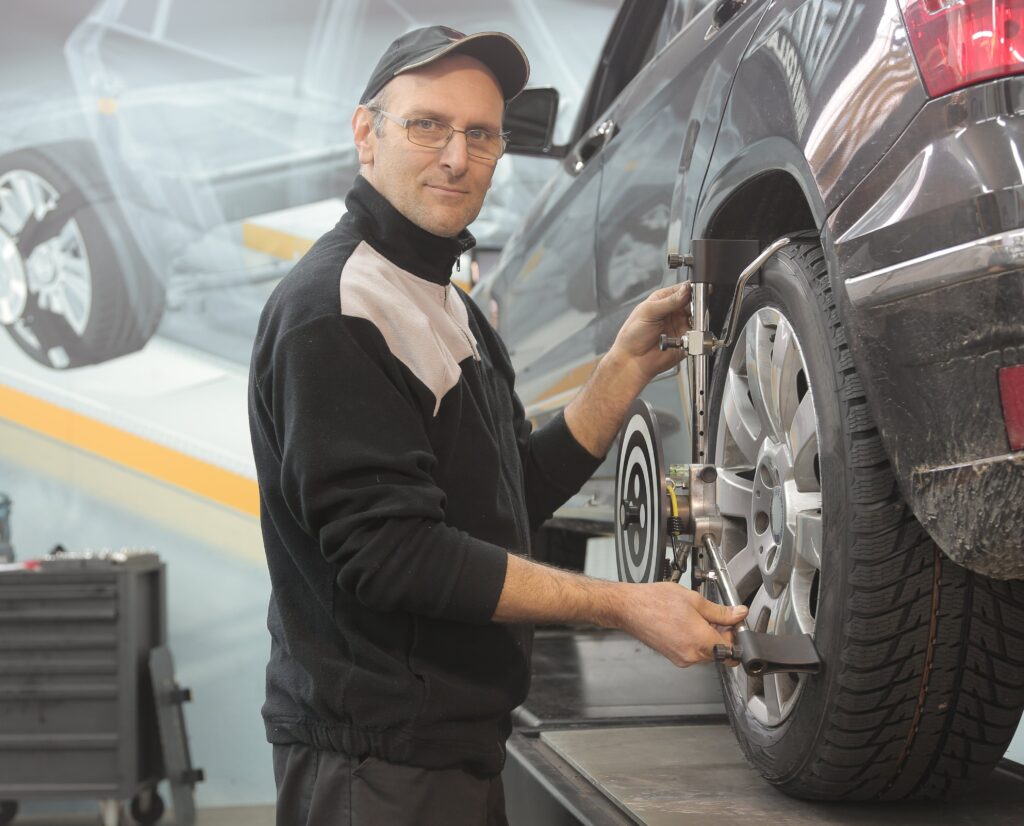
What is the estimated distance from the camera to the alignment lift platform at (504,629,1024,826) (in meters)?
1.33

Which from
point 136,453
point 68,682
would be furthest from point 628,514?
point 136,453

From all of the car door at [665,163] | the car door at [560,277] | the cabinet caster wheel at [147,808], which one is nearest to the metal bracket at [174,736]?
the cabinet caster wheel at [147,808]

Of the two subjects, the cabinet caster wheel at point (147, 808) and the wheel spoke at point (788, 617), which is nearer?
the wheel spoke at point (788, 617)

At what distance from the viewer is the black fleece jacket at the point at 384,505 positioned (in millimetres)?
1226

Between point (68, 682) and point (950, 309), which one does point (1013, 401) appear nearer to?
point (950, 309)

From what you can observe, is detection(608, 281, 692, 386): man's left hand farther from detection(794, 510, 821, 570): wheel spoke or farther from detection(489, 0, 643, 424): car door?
detection(489, 0, 643, 424): car door

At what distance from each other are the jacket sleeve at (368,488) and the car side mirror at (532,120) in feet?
4.45

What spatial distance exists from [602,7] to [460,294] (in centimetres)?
352

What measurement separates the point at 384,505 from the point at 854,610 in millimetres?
495

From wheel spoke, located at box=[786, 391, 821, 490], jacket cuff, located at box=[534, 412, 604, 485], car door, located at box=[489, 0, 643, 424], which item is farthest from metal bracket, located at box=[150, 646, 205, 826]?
wheel spoke, located at box=[786, 391, 821, 490]

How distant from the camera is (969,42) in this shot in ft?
3.14

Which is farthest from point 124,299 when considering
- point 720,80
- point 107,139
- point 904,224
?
point 904,224

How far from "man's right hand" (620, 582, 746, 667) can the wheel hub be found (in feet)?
13.2

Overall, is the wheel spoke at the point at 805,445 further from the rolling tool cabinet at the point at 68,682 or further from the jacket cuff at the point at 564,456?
the rolling tool cabinet at the point at 68,682
